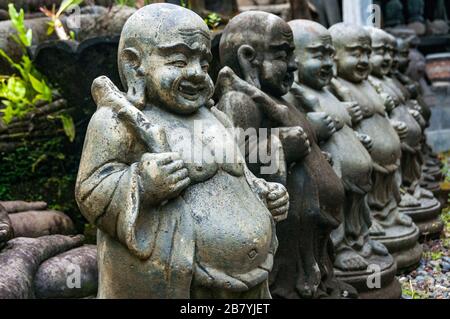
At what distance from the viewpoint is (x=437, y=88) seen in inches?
494

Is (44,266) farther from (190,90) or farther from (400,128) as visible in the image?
(400,128)

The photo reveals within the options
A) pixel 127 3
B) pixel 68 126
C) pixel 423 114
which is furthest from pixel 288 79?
pixel 423 114

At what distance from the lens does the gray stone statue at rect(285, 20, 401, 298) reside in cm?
473

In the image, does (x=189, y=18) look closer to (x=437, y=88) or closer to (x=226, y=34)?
(x=226, y=34)

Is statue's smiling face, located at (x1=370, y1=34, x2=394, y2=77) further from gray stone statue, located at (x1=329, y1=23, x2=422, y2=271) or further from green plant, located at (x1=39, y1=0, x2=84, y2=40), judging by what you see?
green plant, located at (x1=39, y1=0, x2=84, y2=40)

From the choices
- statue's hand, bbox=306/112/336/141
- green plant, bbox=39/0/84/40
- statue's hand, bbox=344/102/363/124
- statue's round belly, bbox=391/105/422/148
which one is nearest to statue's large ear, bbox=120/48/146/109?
statue's hand, bbox=306/112/336/141

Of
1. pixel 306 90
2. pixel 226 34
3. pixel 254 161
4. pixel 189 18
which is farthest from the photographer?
pixel 306 90

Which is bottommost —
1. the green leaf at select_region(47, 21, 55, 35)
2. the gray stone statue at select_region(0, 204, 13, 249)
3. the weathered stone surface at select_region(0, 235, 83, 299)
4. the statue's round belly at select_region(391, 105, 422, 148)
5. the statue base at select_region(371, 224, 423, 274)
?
the statue base at select_region(371, 224, 423, 274)

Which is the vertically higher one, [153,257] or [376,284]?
[153,257]

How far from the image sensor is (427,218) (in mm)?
6863

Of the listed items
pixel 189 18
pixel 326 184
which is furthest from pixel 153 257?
pixel 326 184

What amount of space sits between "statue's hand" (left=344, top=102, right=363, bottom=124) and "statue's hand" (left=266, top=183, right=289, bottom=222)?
2.12m

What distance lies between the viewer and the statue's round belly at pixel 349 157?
488 cm
